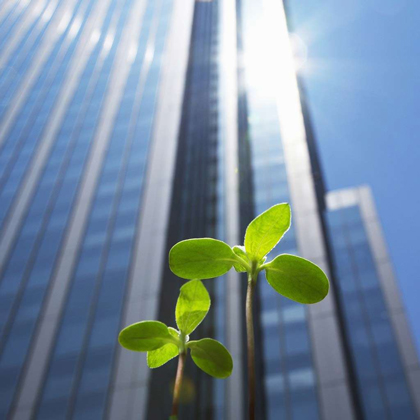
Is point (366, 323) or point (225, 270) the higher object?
point (366, 323)

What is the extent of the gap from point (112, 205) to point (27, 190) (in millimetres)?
3270

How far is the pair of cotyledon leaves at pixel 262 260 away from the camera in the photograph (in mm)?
394

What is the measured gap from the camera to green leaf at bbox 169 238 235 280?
0.40m

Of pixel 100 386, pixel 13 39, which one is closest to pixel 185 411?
pixel 100 386

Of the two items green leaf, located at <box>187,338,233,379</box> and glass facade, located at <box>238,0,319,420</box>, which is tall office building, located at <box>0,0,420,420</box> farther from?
green leaf, located at <box>187,338,233,379</box>

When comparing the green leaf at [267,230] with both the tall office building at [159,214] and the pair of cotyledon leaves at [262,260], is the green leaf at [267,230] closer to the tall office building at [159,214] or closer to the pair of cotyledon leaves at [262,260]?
the pair of cotyledon leaves at [262,260]

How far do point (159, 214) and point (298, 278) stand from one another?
14.5 m

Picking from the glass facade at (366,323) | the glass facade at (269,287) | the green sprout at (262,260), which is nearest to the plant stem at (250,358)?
the green sprout at (262,260)

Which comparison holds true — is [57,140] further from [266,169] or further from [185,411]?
[185,411]

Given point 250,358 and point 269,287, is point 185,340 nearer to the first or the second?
point 250,358

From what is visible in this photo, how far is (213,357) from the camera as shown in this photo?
41 centimetres

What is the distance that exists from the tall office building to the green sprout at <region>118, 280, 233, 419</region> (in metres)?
10.9

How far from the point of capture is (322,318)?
1477cm

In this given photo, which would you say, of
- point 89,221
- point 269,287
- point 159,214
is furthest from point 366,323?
point 89,221
